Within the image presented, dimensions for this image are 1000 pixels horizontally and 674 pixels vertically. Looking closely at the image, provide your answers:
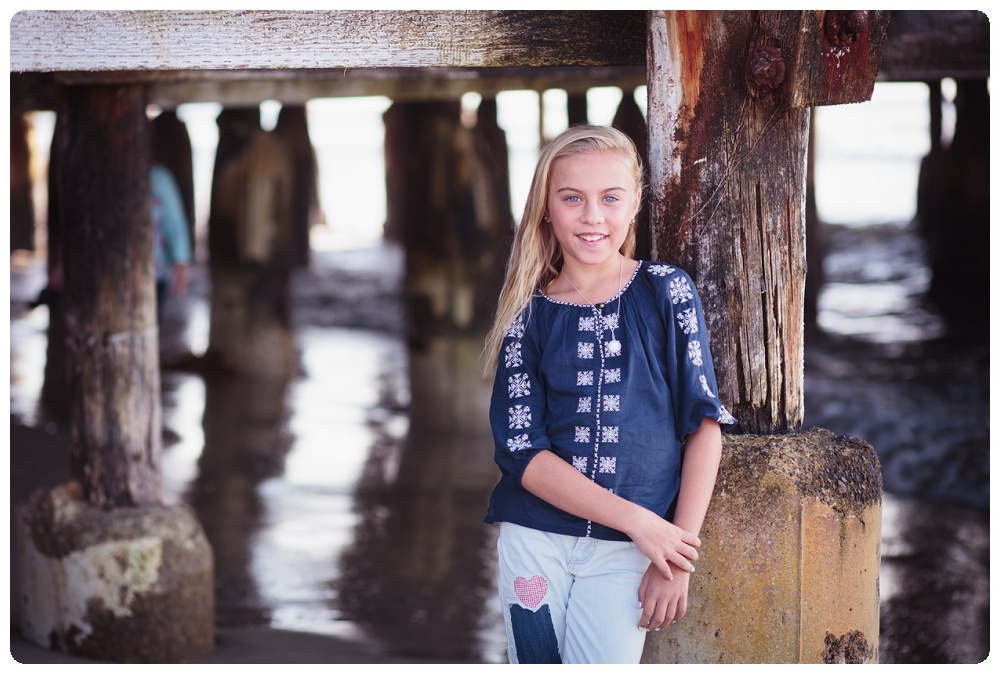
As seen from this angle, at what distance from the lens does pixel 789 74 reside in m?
2.24

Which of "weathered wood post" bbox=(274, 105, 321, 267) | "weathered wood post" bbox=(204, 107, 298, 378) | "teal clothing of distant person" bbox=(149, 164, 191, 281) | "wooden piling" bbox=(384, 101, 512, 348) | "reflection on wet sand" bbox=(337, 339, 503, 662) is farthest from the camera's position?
"weathered wood post" bbox=(274, 105, 321, 267)

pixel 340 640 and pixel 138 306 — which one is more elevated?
pixel 138 306

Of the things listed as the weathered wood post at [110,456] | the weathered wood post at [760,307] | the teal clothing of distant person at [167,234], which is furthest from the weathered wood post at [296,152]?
the weathered wood post at [760,307]

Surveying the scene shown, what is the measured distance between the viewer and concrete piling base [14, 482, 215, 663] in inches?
145

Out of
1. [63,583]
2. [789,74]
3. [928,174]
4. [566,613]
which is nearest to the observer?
[566,613]

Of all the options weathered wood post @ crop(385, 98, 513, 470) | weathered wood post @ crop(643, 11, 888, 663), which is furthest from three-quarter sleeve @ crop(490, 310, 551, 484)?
weathered wood post @ crop(385, 98, 513, 470)

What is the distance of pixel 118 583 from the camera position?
3678 millimetres

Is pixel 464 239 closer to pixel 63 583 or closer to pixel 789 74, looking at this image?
pixel 63 583

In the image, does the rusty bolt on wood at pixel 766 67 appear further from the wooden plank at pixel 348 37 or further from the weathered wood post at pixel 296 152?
the weathered wood post at pixel 296 152

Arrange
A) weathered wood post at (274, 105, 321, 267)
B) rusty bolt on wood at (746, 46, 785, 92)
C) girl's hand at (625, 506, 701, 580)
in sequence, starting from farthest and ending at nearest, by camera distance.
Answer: weathered wood post at (274, 105, 321, 267) < rusty bolt on wood at (746, 46, 785, 92) < girl's hand at (625, 506, 701, 580)

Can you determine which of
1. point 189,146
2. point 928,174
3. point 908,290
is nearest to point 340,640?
point 189,146

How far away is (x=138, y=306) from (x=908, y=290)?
11.1 metres

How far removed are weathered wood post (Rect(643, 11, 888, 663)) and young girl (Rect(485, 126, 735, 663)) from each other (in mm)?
194

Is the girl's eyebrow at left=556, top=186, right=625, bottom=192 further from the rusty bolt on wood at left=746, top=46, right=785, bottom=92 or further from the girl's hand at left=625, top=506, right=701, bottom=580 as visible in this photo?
the girl's hand at left=625, top=506, right=701, bottom=580
